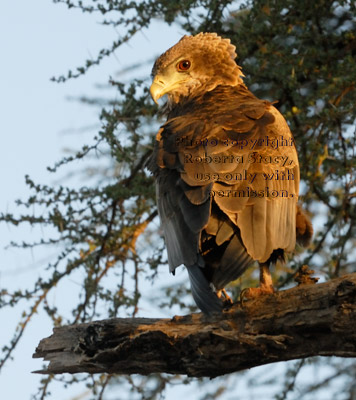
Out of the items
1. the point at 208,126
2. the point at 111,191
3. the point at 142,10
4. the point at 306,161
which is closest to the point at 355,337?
the point at 208,126

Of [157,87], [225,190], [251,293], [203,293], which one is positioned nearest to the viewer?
[203,293]

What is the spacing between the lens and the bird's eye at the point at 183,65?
19.2ft

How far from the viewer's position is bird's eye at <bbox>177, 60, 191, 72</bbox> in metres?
5.85

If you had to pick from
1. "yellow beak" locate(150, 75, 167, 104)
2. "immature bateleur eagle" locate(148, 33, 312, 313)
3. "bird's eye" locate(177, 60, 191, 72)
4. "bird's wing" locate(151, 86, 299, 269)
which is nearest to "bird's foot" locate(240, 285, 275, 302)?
"immature bateleur eagle" locate(148, 33, 312, 313)

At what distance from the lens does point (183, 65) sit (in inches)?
231

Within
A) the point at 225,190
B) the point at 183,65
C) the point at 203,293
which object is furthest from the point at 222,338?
the point at 183,65

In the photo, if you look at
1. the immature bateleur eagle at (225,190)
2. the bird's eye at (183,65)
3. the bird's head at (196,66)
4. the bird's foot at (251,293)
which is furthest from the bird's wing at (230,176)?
the bird's eye at (183,65)

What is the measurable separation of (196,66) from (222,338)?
104 inches

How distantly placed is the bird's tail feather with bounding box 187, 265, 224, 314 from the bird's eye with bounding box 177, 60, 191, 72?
90.8 inches

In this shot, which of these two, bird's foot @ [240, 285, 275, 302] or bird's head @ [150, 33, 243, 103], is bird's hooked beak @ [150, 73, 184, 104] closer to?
bird's head @ [150, 33, 243, 103]

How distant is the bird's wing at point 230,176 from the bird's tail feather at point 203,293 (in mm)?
77

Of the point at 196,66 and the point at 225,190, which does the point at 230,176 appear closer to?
the point at 225,190

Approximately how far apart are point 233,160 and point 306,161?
1.42 meters

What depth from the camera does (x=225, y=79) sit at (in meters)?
5.85
